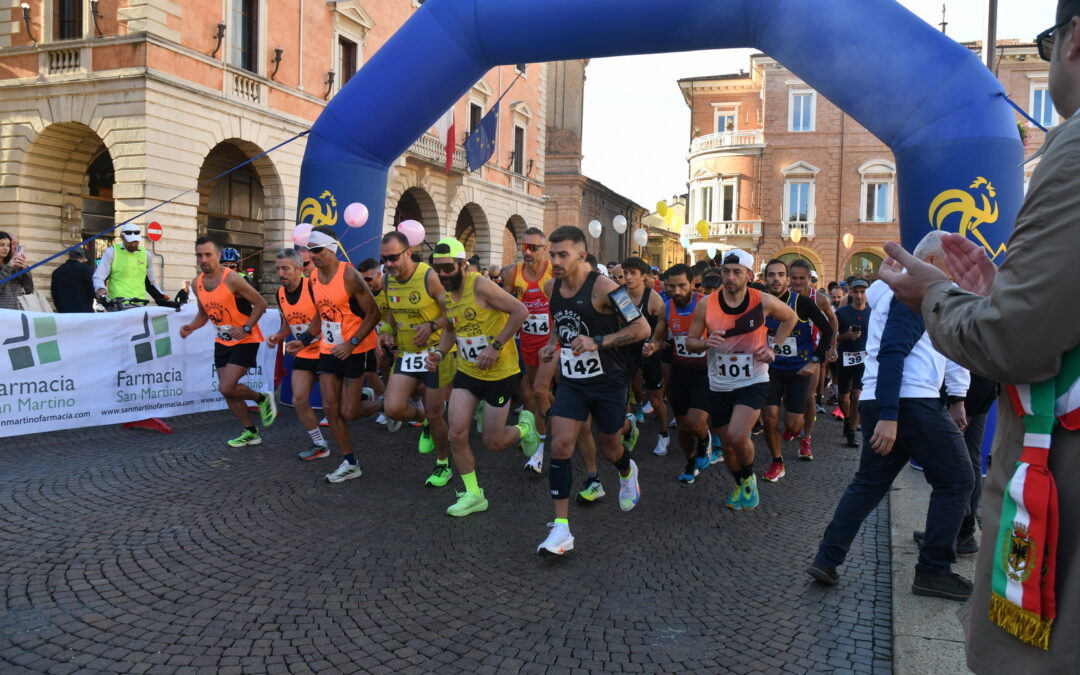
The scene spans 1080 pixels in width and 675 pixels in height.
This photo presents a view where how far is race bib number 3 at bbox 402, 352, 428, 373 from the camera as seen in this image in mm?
6629

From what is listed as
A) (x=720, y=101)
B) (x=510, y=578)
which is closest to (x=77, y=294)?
(x=510, y=578)

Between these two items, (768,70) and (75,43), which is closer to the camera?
(75,43)

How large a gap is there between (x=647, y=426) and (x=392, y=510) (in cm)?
521

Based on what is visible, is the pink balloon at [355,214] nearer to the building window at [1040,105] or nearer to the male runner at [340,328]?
the male runner at [340,328]

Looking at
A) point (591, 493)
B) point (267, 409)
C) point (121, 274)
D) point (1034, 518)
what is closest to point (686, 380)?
point (591, 493)

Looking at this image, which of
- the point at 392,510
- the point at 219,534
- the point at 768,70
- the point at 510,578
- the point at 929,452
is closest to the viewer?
the point at 929,452

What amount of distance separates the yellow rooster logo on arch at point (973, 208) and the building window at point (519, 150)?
29.2m

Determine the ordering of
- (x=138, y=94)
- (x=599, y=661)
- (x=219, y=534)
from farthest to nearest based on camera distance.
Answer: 1. (x=138, y=94)
2. (x=219, y=534)
3. (x=599, y=661)

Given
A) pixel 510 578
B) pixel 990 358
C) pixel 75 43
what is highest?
pixel 75 43

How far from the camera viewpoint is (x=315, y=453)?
7387 millimetres

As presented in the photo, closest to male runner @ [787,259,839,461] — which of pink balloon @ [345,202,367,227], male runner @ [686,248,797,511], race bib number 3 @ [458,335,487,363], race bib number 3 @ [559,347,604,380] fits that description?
male runner @ [686,248,797,511]

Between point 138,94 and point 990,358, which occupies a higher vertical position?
point 138,94

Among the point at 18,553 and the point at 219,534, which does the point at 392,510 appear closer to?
the point at 219,534

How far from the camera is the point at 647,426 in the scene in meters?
10.3
